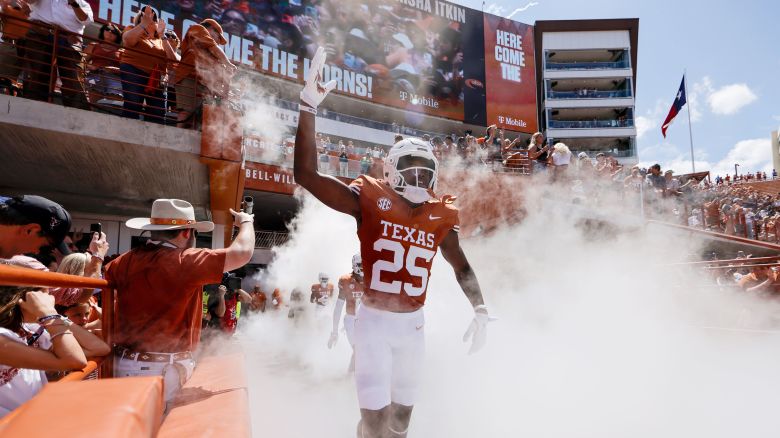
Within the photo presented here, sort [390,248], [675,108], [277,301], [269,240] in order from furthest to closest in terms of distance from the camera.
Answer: [675,108]
[269,240]
[277,301]
[390,248]

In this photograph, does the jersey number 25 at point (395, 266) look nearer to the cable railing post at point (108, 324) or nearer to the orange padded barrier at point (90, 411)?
the cable railing post at point (108, 324)

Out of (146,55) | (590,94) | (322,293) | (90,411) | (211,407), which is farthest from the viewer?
(590,94)

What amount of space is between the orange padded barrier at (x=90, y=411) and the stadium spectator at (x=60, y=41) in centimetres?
594

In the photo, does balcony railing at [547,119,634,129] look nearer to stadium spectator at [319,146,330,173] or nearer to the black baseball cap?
stadium spectator at [319,146,330,173]

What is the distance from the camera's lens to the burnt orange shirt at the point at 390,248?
2.67 m

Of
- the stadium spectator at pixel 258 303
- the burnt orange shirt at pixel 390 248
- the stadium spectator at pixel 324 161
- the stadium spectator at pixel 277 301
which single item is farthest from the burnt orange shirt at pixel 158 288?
the stadium spectator at pixel 277 301

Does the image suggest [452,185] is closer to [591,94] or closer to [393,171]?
[393,171]

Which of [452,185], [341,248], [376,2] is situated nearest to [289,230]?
[341,248]

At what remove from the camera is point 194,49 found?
6.43 metres

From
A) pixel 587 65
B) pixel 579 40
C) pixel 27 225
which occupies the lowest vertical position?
pixel 27 225

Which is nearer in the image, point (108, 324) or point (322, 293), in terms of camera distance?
point (108, 324)

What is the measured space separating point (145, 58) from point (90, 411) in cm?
666

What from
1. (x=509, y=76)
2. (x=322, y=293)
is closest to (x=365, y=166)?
(x=322, y=293)

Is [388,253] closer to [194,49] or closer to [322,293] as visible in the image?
[194,49]
